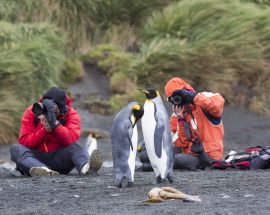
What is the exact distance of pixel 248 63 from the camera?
17406mm

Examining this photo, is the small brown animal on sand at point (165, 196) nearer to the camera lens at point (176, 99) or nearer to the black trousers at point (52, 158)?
the camera lens at point (176, 99)

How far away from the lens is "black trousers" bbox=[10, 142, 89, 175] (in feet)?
31.2

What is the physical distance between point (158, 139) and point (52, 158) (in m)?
1.60

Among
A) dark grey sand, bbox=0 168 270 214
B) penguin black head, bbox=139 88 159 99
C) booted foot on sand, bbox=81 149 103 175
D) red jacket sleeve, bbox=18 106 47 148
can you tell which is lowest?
dark grey sand, bbox=0 168 270 214

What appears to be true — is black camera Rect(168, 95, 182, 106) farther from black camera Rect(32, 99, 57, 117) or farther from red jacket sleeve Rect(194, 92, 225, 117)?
black camera Rect(32, 99, 57, 117)

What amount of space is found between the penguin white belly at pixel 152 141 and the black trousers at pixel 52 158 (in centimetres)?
124

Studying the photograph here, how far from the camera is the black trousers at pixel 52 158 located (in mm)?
9500

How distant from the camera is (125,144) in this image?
27.2 ft

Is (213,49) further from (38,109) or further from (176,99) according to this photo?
(38,109)

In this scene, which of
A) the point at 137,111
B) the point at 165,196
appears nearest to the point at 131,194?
the point at 165,196

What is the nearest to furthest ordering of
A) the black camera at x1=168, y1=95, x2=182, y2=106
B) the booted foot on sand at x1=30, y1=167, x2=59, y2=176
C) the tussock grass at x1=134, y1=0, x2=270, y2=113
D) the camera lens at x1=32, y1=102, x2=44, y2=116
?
the camera lens at x1=32, y1=102, x2=44, y2=116 < the booted foot on sand at x1=30, y1=167, x2=59, y2=176 < the black camera at x1=168, y1=95, x2=182, y2=106 < the tussock grass at x1=134, y1=0, x2=270, y2=113

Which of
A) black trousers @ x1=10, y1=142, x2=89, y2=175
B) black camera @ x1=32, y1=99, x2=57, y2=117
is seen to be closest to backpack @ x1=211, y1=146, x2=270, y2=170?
black trousers @ x1=10, y1=142, x2=89, y2=175

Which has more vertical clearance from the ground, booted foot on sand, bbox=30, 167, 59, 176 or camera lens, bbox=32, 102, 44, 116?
camera lens, bbox=32, 102, 44, 116

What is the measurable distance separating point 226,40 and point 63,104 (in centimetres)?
830
